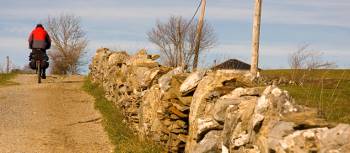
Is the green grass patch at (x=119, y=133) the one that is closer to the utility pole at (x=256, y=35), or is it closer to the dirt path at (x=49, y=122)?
the dirt path at (x=49, y=122)

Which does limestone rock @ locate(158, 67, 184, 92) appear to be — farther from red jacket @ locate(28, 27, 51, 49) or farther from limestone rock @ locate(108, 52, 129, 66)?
red jacket @ locate(28, 27, 51, 49)

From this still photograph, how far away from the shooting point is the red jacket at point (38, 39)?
20.2 meters

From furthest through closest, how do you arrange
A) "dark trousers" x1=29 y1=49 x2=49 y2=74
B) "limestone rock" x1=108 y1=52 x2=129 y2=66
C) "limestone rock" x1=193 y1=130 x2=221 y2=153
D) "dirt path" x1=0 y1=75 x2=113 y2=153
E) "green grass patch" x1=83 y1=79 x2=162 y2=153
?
"dark trousers" x1=29 y1=49 x2=49 y2=74, "limestone rock" x1=108 y1=52 x2=129 y2=66, "dirt path" x1=0 y1=75 x2=113 y2=153, "green grass patch" x1=83 y1=79 x2=162 y2=153, "limestone rock" x1=193 y1=130 x2=221 y2=153

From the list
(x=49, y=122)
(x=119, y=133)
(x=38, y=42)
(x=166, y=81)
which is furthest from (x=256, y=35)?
(x=38, y=42)

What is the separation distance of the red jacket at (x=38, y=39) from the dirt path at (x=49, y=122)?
2391 millimetres

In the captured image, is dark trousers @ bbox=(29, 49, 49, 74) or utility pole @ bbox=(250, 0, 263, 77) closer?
utility pole @ bbox=(250, 0, 263, 77)

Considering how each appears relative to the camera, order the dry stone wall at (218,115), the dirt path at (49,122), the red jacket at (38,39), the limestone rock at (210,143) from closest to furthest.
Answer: the dry stone wall at (218,115)
the limestone rock at (210,143)
the dirt path at (49,122)
the red jacket at (38,39)

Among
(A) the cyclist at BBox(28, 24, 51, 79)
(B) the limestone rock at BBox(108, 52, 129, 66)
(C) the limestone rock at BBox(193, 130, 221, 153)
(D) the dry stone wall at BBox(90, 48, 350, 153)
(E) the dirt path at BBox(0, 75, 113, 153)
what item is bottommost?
(E) the dirt path at BBox(0, 75, 113, 153)

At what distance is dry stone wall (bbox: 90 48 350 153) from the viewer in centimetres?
362

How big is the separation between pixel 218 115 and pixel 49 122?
741cm

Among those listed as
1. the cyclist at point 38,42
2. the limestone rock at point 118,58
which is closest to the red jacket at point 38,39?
the cyclist at point 38,42

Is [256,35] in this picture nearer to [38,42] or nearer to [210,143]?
[210,143]

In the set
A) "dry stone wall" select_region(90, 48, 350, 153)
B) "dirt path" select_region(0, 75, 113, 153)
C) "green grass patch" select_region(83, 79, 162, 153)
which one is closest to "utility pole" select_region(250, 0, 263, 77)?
"dry stone wall" select_region(90, 48, 350, 153)

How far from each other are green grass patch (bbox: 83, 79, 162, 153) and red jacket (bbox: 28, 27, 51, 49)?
4511 millimetres
